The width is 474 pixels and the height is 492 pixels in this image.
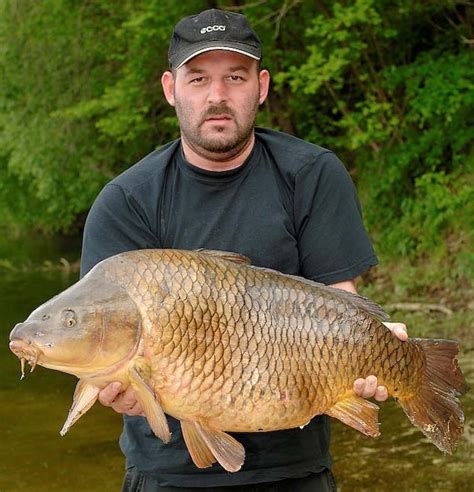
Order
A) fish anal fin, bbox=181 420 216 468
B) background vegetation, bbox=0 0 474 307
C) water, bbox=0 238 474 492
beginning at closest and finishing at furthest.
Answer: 1. fish anal fin, bbox=181 420 216 468
2. water, bbox=0 238 474 492
3. background vegetation, bbox=0 0 474 307

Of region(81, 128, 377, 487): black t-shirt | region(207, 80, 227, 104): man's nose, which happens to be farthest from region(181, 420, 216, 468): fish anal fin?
region(207, 80, 227, 104): man's nose

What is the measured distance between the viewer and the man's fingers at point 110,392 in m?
2.05

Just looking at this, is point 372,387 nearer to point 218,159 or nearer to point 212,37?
point 218,159

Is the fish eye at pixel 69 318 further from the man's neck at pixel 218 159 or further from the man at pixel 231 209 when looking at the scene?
the man's neck at pixel 218 159

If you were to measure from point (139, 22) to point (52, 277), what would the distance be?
4151mm

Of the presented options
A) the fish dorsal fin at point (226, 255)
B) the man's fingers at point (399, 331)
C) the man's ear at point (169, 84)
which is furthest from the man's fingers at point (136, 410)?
the man's ear at point (169, 84)

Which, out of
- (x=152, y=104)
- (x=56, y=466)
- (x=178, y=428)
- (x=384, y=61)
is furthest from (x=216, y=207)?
(x=152, y=104)

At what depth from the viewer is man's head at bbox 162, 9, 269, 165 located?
2.36 meters

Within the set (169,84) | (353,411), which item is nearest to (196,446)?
(353,411)

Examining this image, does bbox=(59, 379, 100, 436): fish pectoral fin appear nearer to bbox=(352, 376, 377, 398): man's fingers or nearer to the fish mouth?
the fish mouth

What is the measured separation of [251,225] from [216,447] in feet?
1.88

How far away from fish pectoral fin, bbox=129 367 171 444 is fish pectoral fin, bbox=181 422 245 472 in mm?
98

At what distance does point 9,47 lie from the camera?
47.9 ft

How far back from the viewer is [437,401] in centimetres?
230
